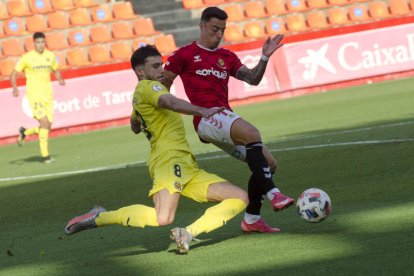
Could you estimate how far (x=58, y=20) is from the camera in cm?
2970

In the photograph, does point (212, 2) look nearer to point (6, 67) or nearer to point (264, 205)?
point (6, 67)

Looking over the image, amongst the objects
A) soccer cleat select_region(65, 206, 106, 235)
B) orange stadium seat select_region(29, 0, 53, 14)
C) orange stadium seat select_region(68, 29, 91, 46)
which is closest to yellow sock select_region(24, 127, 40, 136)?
orange stadium seat select_region(68, 29, 91, 46)

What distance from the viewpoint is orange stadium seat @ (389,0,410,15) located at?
33.1m

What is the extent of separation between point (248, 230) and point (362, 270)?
230cm

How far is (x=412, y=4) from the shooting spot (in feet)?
110

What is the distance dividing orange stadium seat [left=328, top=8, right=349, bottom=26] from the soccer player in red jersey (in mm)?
23600

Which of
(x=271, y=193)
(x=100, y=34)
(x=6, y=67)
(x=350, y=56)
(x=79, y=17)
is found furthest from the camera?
(x=79, y=17)

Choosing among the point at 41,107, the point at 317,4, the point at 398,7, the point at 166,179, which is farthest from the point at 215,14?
the point at 398,7

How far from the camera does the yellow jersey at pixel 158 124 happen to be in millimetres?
8000

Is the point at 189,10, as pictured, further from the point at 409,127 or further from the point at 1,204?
the point at 1,204

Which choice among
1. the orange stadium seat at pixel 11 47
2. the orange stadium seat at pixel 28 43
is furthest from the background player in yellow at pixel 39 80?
the orange stadium seat at pixel 28 43

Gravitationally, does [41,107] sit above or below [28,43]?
below

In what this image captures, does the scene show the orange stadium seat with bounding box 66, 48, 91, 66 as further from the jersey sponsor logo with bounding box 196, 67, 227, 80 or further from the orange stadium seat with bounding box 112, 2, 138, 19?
the jersey sponsor logo with bounding box 196, 67, 227, 80

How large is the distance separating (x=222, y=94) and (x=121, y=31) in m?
21.5
